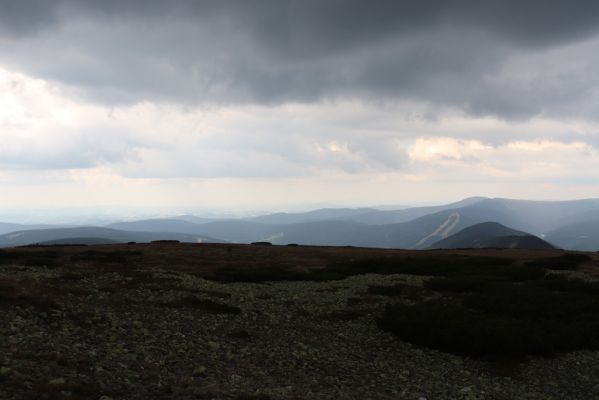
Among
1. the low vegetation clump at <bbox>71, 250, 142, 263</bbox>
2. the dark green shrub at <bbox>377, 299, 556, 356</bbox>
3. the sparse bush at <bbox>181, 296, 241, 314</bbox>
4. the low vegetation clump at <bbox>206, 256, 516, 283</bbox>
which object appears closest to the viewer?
the dark green shrub at <bbox>377, 299, 556, 356</bbox>

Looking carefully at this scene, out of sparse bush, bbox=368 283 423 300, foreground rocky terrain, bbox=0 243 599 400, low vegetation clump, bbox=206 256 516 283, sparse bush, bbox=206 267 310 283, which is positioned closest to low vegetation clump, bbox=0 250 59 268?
foreground rocky terrain, bbox=0 243 599 400

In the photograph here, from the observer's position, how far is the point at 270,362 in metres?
18.2

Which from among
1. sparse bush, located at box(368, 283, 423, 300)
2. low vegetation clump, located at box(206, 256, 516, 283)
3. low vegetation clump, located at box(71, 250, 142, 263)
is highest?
low vegetation clump, located at box(71, 250, 142, 263)

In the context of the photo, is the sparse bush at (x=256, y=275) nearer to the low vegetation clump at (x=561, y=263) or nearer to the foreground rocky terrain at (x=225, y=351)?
the foreground rocky terrain at (x=225, y=351)

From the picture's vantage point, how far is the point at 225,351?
1906 cm

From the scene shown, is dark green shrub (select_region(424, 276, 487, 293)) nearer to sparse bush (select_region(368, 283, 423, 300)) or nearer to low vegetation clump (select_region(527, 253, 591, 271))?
sparse bush (select_region(368, 283, 423, 300))

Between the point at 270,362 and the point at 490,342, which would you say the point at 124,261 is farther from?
the point at 490,342

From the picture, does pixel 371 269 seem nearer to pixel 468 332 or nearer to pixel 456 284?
pixel 456 284

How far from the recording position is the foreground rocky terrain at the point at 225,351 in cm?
1436

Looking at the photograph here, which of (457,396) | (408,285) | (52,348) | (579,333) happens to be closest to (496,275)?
(408,285)

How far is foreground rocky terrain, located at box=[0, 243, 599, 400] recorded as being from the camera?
1436 cm

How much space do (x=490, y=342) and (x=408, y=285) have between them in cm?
1432

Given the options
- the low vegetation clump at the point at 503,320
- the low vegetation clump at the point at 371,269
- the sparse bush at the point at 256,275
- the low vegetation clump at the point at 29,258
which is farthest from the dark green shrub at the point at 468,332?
the low vegetation clump at the point at 29,258

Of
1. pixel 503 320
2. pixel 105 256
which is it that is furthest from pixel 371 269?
pixel 105 256
